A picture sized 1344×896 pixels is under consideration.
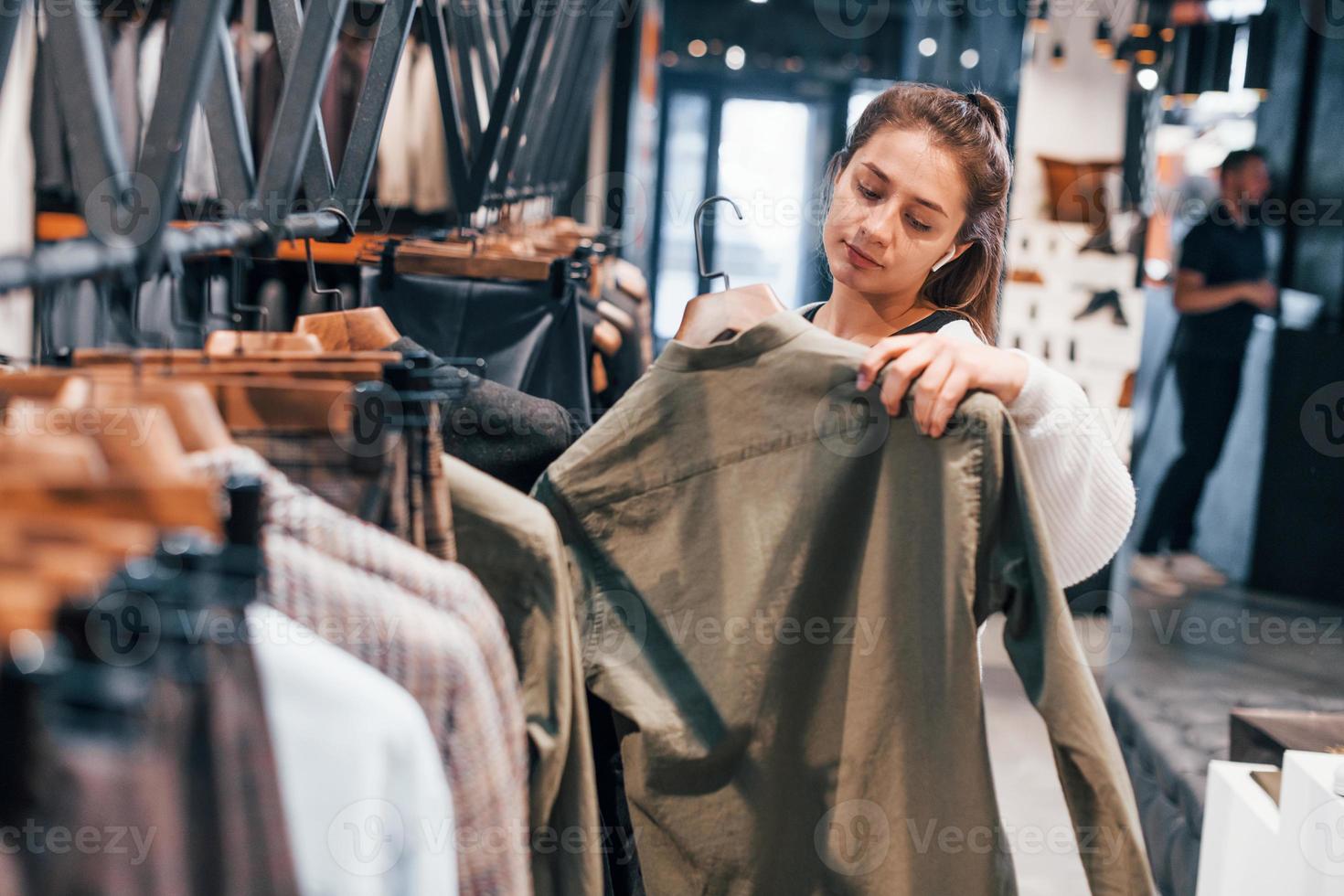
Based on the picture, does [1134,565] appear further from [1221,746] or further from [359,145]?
[359,145]

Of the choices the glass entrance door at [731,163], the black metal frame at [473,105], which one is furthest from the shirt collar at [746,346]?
the glass entrance door at [731,163]

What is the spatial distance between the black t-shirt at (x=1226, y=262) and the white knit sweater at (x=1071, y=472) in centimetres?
460

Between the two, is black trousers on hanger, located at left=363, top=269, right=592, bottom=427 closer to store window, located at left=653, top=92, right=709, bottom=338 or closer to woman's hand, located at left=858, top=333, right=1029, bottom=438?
woman's hand, located at left=858, top=333, right=1029, bottom=438

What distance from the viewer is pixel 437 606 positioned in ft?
2.83

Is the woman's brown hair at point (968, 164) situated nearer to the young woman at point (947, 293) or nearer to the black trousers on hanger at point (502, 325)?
the young woman at point (947, 293)

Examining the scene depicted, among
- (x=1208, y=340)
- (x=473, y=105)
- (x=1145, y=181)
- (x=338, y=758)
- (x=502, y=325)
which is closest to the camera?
(x=338, y=758)

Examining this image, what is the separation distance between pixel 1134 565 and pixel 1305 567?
0.75 m

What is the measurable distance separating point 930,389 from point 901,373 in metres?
0.03

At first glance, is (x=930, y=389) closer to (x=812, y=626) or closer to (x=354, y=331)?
(x=812, y=626)

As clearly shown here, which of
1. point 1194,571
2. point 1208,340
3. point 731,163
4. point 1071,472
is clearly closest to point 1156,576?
point 1194,571

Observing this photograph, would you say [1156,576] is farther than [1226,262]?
Yes

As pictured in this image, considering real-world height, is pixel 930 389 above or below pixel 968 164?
below

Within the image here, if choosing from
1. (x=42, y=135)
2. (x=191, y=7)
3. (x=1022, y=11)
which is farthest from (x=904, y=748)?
(x=1022, y=11)

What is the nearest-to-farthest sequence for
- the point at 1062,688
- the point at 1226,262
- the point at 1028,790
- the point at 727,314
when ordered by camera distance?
the point at 1062,688, the point at 727,314, the point at 1028,790, the point at 1226,262
